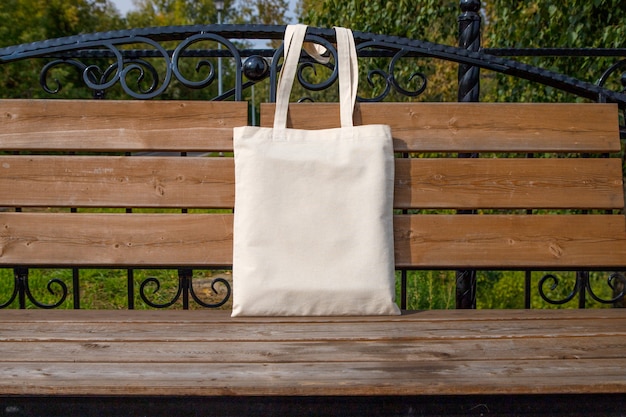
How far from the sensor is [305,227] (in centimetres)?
195

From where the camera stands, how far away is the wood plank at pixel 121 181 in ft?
6.97

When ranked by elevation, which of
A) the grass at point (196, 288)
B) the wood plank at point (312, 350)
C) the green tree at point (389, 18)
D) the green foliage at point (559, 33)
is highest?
the green tree at point (389, 18)

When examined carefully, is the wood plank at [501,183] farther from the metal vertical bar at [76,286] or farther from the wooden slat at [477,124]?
the metal vertical bar at [76,286]

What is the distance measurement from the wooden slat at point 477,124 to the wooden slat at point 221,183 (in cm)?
5

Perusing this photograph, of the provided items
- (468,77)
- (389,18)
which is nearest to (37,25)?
(389,18)

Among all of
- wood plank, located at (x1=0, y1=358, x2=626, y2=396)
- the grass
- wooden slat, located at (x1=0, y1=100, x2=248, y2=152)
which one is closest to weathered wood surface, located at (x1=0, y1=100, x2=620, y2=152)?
wooden slat, located at (x1=0, y1=100, x2=248, y2=152)

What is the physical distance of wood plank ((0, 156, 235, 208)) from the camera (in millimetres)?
2123

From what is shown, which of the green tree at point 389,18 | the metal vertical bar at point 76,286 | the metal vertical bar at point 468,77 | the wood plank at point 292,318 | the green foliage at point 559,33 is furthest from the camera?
the green tree at point 389,18

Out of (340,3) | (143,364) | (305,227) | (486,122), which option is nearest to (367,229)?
(305,227)

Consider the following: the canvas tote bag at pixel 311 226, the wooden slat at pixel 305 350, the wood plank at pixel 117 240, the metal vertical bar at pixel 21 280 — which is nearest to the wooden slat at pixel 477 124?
the canvas tote bag at pixel 311 226

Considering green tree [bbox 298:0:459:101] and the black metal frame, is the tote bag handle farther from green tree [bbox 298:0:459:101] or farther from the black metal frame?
green tree [bbox 298:0:459:101]

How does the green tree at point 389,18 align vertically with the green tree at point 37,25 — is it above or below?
below

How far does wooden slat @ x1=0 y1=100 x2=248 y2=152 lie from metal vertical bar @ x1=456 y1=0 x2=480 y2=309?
0.83 metres

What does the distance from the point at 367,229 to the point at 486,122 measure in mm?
564
